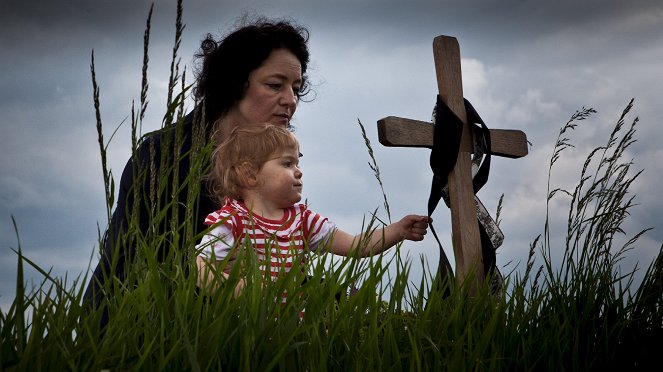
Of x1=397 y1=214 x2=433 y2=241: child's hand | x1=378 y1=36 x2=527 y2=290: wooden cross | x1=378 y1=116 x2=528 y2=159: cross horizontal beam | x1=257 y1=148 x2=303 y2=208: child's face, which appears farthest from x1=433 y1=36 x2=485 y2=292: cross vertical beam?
x1=257 y1=148 x2=303 y2=208: child's face

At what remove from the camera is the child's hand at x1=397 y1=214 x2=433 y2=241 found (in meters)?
4.02

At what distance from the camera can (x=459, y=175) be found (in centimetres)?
432

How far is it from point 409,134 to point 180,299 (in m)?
2.31

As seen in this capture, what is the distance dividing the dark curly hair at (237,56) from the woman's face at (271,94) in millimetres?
60

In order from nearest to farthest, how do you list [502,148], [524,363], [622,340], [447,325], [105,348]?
[105,348] → [447,325] → [524,363] → [622,340] → [502,148]

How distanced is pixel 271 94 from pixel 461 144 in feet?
4.84

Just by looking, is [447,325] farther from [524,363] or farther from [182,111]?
[182,111]

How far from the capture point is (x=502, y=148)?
4727 millimetres

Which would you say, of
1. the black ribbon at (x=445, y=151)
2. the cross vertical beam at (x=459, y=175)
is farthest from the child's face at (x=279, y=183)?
the cross vertical beam at (x=459, y=175)

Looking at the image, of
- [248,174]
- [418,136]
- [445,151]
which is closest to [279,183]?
[248,174]

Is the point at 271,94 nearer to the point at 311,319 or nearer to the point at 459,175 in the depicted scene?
the point at 459,175

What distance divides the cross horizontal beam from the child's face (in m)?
0.57

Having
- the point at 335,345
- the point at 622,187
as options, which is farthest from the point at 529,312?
the point at 335,345

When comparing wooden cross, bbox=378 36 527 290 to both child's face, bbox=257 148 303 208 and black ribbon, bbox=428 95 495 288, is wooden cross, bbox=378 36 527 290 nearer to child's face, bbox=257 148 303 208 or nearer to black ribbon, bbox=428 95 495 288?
black ribbon, bbox=428 95 495 288
